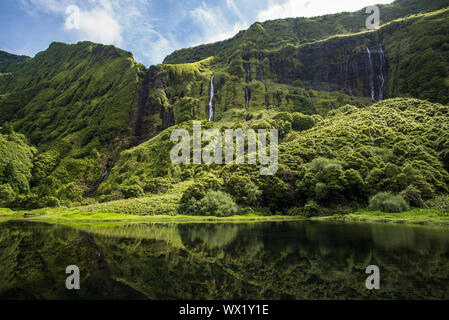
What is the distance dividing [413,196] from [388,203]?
6736mm

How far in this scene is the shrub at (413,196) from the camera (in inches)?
2389

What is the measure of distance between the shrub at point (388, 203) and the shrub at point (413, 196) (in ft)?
6.28

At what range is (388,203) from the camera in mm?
59750

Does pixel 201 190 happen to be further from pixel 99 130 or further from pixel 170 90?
pixel 170 90

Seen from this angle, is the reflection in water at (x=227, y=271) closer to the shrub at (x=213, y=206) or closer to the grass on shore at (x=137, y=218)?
the grass on shore at (x=137, y=218)

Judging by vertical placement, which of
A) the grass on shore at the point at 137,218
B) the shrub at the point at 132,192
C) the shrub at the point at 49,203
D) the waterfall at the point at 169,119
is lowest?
the grass on shore at the point at 137,218

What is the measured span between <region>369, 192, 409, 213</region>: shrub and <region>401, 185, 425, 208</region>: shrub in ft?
6.28

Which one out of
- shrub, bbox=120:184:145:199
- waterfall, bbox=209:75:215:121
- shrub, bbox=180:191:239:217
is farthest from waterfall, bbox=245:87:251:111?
shrub, bbox=180:191:239:217

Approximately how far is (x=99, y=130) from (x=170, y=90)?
5507 cm

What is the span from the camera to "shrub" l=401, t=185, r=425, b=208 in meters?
60.7

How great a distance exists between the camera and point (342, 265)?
17.3 m
